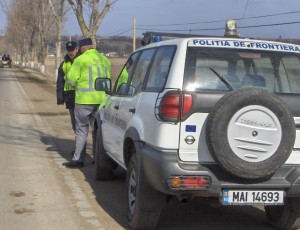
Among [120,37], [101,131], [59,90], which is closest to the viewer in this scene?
[101,131]

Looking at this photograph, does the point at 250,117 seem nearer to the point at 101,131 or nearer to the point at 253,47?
the point at 253,47

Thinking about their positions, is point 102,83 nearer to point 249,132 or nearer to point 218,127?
point 218,127

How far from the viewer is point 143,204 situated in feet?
15.4

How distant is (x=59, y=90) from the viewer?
9.17m

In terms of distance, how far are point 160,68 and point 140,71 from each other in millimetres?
717

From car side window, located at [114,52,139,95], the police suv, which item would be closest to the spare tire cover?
the police suv

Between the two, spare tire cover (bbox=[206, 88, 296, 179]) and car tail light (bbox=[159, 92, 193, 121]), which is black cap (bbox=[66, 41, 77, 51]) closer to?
car tail light (bbox=[159, 92, 193, 121])

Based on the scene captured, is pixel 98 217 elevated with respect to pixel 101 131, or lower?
lower

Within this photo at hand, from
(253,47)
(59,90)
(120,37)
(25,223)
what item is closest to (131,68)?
(253,47)

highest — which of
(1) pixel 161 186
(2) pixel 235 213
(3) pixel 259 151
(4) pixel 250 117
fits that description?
(4) pixel 250 117

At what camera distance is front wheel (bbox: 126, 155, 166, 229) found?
4.68 metres

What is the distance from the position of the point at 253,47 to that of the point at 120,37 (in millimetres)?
29815

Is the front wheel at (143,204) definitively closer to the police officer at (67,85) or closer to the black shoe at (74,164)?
the black shoe at (74,164)

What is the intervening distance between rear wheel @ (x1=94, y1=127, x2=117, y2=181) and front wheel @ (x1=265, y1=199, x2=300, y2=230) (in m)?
2.45
